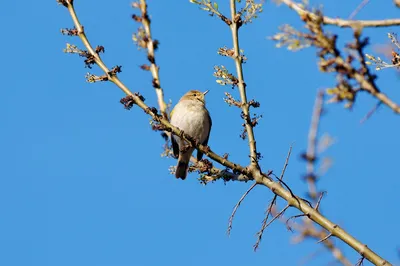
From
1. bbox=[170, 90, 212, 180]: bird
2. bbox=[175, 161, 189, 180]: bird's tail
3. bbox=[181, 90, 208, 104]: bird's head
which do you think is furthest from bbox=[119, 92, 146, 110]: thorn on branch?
bbox=[181, 90, 208, 104]: bird's head

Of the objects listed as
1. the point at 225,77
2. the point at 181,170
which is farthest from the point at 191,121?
the point at 225,77

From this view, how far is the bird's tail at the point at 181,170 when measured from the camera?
9247mm

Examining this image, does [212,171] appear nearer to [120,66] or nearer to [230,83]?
[230,83]

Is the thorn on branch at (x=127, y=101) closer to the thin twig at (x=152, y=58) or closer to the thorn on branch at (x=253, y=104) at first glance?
the thin twig at (x=152, y=58)

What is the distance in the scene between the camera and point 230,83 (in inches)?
255

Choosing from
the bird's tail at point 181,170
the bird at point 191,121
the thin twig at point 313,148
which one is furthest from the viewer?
the bird at point 191,121

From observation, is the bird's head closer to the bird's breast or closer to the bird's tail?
the bird's breast

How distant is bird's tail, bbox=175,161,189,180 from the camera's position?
9.25 meters

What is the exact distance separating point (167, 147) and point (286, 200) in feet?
8.78

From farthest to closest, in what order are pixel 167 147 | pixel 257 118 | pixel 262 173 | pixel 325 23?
pixel 167 147 < pixel 257 118 < pixel 262 173 < pixel 325 23

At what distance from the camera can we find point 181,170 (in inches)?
392

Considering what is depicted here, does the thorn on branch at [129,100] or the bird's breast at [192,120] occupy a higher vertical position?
the bird's breast at [192,120]

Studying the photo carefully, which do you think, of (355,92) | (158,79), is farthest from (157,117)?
(355,92)

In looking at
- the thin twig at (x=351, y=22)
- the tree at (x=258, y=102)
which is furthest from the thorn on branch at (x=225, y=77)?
the thin twig at (x=351, y=22)
